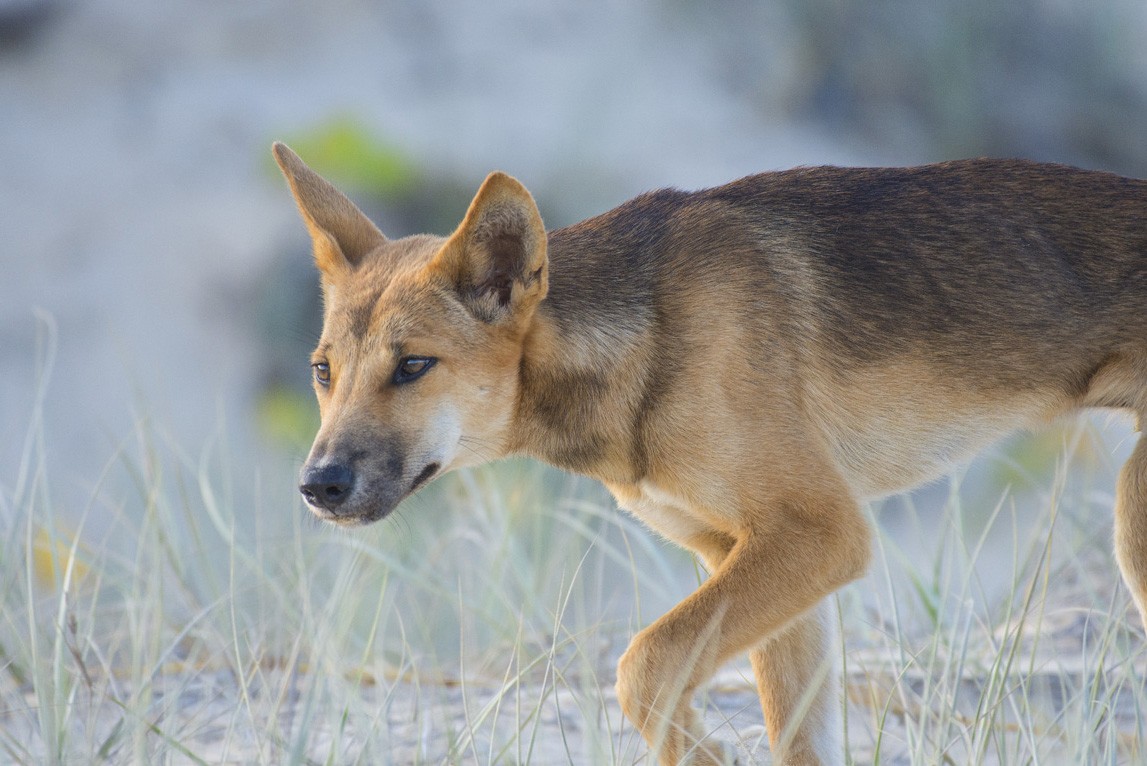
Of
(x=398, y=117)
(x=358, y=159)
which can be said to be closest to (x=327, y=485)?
(x=358, y=159)

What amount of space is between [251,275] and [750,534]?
308 inches

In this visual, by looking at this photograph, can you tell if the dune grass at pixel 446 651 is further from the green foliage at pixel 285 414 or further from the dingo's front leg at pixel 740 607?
the green foliage at pixel 285 414

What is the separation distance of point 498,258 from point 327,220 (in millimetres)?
625

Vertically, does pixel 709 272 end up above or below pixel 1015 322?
above

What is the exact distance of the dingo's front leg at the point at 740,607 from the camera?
2.71m

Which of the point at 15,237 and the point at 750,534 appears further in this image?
the point at 15,237

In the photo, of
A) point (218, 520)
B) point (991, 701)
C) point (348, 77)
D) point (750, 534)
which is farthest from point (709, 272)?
point (348, 77)

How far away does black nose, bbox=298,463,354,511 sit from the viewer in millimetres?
2701

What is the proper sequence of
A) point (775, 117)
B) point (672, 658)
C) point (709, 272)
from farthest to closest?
point (775, 117), point (709, 272), point (672, 658)

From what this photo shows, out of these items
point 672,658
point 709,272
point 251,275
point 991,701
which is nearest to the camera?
point 672,658

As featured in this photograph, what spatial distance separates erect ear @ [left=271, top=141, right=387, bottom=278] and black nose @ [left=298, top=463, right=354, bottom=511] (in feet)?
2.45

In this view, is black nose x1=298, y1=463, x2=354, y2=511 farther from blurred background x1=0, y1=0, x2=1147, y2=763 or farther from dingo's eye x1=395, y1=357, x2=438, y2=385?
blurred background x1=0, y1=0, x2=1147, y2=763

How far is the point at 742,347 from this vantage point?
9.80 feet

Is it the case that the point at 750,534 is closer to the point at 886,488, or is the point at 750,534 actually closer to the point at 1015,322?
the point at 886,488
